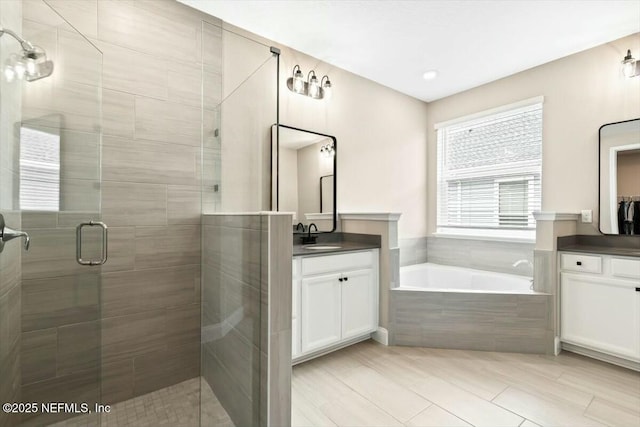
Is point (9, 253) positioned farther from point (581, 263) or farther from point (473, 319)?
point (581, 263)

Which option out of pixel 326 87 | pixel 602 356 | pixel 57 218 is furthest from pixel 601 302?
pixel 57 218

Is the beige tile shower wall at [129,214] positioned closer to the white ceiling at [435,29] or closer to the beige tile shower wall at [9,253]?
the beige tile shower wall at [9,253]

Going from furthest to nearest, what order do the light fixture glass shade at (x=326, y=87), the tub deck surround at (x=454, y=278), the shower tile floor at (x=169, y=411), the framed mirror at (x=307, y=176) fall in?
the tub deck surround at (x=454, y=278), the light fixture glass shade at (x=326, y=87), the framed mirror at (x=307, y=176), the shower tile floor at (x=169, y=411)

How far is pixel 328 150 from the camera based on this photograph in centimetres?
295

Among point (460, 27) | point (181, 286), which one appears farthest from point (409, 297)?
point (460, 27)

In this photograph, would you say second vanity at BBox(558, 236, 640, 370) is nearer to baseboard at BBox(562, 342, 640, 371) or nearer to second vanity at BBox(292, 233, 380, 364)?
baseboard at BBox(562, 342, 640, 371)

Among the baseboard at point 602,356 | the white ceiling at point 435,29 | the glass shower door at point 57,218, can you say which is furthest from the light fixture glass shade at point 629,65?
the glass shower door at point 57,218

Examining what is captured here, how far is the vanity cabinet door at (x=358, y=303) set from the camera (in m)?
2.40

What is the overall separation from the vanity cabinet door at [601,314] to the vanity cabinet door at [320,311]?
1877 mm

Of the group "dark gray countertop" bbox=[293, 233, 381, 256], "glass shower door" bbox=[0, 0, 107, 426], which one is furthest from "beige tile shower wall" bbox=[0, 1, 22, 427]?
"dark gray countertop" bbox=[293, 233, 381, 256]

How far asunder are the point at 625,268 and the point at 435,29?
7.60 feet

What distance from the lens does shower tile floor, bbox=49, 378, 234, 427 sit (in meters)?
1.61

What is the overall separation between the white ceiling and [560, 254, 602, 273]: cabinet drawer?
177cm

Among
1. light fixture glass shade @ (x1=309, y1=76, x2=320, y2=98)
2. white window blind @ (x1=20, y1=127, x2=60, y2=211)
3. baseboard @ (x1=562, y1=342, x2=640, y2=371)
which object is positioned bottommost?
baseboard @ (x1=562, y1=342, x2=640, y2=371)
